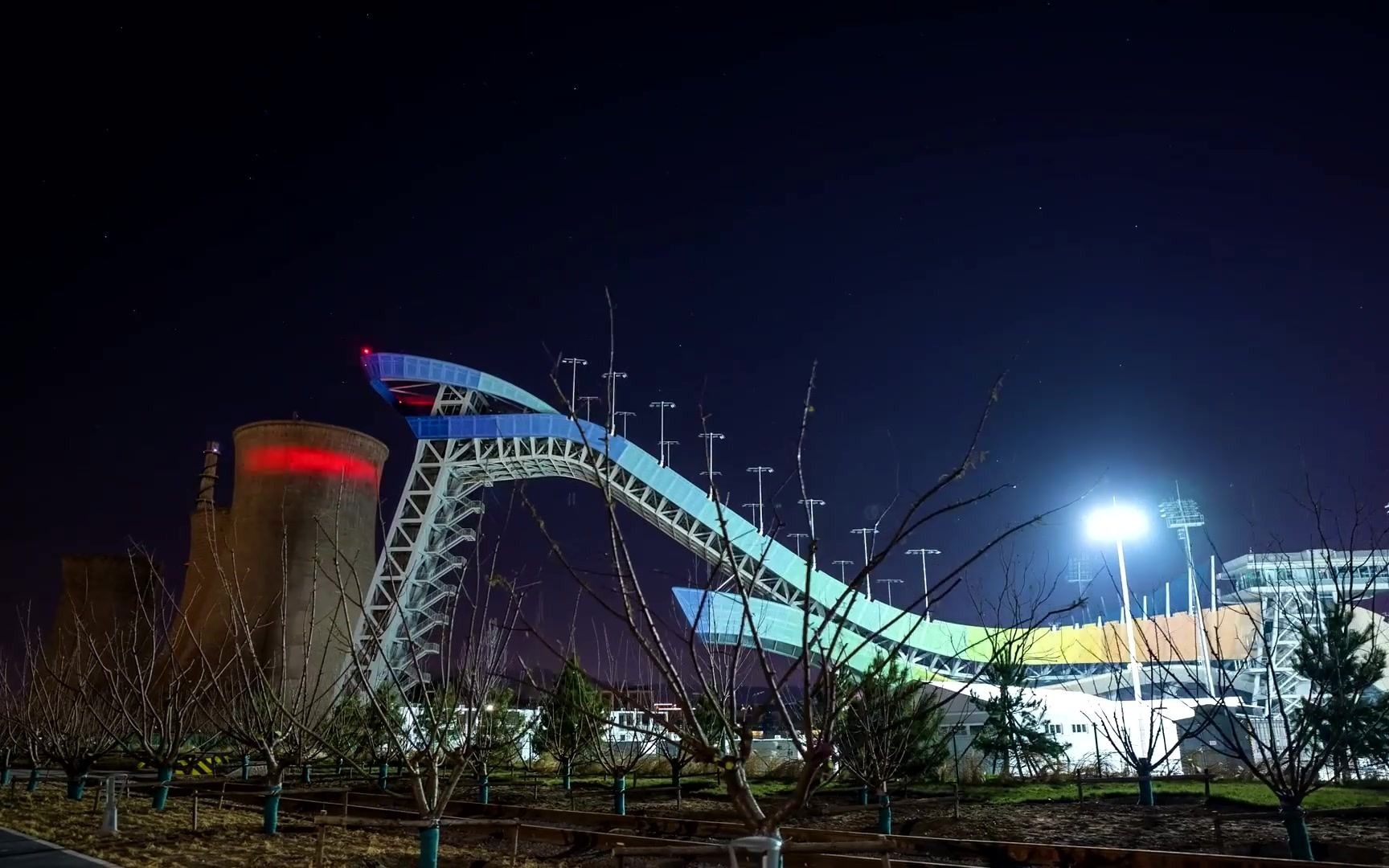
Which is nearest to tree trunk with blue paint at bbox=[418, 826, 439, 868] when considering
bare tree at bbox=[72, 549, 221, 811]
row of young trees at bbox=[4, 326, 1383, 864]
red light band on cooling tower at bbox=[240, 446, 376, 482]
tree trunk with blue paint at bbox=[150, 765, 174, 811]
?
row of young trees at bbox=[4, 326, 1383, 864]

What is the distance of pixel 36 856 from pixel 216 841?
2.20 metres

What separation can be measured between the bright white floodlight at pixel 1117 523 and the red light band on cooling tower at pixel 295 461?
31.7m

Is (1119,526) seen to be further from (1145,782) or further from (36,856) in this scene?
(36,856)

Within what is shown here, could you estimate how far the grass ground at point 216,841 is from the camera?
37.7 feet

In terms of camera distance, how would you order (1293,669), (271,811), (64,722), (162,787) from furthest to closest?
(1293,669)
(64,722)
(162,787)
(271,811)

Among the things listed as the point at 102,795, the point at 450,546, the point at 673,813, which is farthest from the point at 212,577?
the point at 673,813

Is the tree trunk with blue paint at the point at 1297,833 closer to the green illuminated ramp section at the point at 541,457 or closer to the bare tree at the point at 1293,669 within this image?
the bare tree at the point at 1293,669

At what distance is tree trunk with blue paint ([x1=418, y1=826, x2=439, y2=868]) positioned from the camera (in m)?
8.27

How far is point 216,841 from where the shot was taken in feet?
42.7

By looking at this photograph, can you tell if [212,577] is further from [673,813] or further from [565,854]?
[565,854]

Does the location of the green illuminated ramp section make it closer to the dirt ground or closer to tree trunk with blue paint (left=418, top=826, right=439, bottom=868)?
the dirt ground

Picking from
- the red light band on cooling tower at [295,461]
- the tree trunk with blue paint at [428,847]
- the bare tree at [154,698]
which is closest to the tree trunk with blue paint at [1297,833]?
the tree trunk with blue paint at [428,847]

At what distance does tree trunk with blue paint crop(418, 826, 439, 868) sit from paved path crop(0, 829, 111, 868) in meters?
4.77

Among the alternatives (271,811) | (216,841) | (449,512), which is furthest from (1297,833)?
(449,512)
